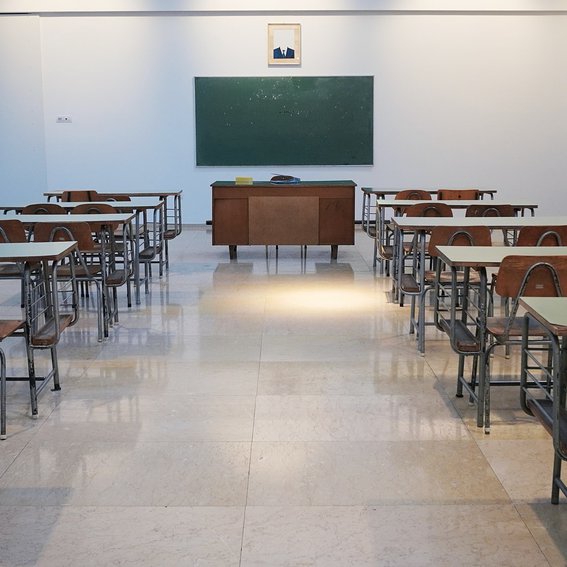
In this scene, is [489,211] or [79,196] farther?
[79,196]

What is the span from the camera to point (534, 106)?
11523 mm

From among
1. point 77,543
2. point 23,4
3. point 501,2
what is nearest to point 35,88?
point 23,4

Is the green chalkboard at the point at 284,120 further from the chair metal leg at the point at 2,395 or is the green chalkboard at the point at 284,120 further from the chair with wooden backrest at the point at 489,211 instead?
the chair metal leg at the point at 2,395

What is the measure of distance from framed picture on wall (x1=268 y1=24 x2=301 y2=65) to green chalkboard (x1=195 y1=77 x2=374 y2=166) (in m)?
0.25

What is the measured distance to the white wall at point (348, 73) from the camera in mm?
11297

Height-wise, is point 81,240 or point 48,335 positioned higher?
point 81,240

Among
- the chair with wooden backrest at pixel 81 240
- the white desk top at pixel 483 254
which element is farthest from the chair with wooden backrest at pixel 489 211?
the chair with wooden backrest at pixel 81 240

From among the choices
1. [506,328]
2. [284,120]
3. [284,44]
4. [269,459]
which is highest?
[284,44]

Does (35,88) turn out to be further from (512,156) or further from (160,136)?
(512,156)

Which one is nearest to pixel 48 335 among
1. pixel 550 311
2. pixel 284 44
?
pixel 550 311

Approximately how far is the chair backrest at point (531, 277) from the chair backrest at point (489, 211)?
327cm

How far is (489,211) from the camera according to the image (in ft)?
22.7

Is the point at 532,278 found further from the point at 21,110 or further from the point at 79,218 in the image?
the point at 21,110

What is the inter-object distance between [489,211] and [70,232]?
345 cm
